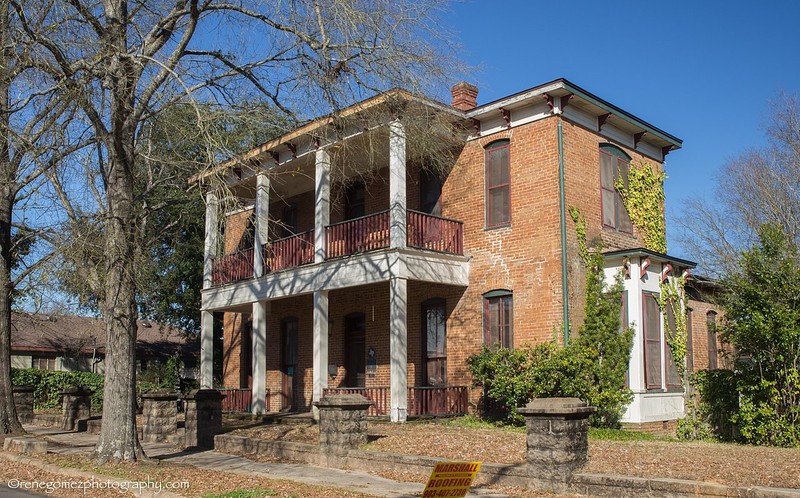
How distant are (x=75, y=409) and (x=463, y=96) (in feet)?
44.3

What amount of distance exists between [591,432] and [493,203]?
6.08 metres

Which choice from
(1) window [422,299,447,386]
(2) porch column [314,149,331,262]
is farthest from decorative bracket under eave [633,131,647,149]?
(2) porch column [314,149,331,262]

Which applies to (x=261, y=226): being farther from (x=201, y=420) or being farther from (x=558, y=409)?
(x=558, y=409)

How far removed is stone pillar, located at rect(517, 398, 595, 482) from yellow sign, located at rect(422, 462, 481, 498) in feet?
13.5

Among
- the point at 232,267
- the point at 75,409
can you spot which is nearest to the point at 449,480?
the point at 75,409

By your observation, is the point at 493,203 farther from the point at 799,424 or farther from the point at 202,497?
the point at 202,497

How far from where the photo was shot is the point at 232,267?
2400cm

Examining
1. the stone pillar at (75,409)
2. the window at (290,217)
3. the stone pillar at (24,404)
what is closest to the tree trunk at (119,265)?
the stone pillar at (75,409)

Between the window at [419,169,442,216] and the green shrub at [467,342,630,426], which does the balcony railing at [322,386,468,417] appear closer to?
the green shrub at [467,342,630,426]

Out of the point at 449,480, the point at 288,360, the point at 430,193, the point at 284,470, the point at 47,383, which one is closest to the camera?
the point at 449,480

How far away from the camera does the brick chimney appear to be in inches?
772

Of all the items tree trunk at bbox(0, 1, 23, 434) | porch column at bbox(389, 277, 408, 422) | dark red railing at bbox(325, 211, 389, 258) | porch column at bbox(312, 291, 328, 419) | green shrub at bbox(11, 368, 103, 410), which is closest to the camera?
porch column at bbox(389, 277, 408, 422)

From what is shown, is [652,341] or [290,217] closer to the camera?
[652,341]

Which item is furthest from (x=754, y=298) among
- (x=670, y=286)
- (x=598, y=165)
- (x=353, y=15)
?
(x=353, y=15)
